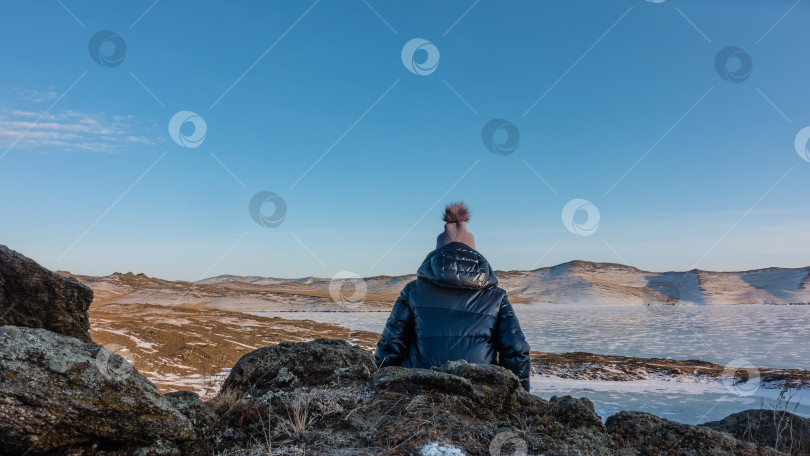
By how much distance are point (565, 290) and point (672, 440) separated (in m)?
66.6

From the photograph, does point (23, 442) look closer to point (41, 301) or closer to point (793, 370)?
point (41, 301)

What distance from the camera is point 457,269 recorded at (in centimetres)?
393

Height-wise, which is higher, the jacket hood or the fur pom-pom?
the fur pom-pom

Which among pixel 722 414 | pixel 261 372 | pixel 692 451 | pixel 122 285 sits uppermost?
pixel 122 285

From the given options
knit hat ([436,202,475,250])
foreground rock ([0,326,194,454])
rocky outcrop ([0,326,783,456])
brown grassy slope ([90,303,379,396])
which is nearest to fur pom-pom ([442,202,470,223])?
knit hat ([436,202,475,250])

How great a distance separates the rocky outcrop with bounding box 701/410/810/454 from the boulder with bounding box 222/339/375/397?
289 cm

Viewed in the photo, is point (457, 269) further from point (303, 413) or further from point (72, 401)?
point (72, 401)

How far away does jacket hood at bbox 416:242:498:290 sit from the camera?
3.91 meters

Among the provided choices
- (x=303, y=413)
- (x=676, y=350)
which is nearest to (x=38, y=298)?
(x=303, y=413)

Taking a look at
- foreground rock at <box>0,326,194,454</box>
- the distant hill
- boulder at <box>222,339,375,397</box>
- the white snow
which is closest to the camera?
foreground rock at <box>0,326,194,454</box>

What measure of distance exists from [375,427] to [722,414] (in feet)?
36.9

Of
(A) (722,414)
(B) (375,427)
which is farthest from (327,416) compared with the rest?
(A) (722,414)

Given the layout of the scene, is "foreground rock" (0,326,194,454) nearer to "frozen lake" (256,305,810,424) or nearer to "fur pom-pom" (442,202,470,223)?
"fur pom-pom" (442,202,470,223)

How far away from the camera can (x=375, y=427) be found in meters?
2.55
